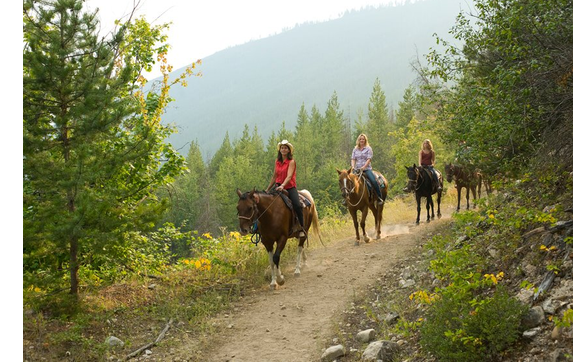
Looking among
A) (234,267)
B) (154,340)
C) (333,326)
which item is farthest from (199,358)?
(234,267)

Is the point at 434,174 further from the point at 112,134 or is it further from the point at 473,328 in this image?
the point at 473,328

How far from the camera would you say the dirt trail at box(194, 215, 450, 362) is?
659 cm

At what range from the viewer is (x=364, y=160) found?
13.1 m

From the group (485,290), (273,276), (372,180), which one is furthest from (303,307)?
(372,180)

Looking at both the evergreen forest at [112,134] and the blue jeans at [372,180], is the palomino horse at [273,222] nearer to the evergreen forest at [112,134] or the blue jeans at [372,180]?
the evergreen forest at [112,134]

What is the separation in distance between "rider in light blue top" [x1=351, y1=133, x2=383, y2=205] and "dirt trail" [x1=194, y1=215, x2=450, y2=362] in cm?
176

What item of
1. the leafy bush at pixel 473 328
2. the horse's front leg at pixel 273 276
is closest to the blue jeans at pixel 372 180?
the horse's front leg at pixel 273 276

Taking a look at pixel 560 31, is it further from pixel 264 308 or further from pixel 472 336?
pixel 264 308

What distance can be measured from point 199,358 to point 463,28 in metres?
7.89

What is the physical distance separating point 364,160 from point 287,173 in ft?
13.6

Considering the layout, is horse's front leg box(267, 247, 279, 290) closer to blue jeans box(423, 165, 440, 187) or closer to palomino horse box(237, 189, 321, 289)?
palomino horse box(237, 189, 321, 289)

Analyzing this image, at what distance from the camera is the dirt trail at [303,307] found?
6.59 meters

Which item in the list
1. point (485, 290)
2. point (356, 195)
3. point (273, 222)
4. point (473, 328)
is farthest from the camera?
point (356, 195)

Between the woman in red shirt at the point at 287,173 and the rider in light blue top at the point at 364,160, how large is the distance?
142 inches
